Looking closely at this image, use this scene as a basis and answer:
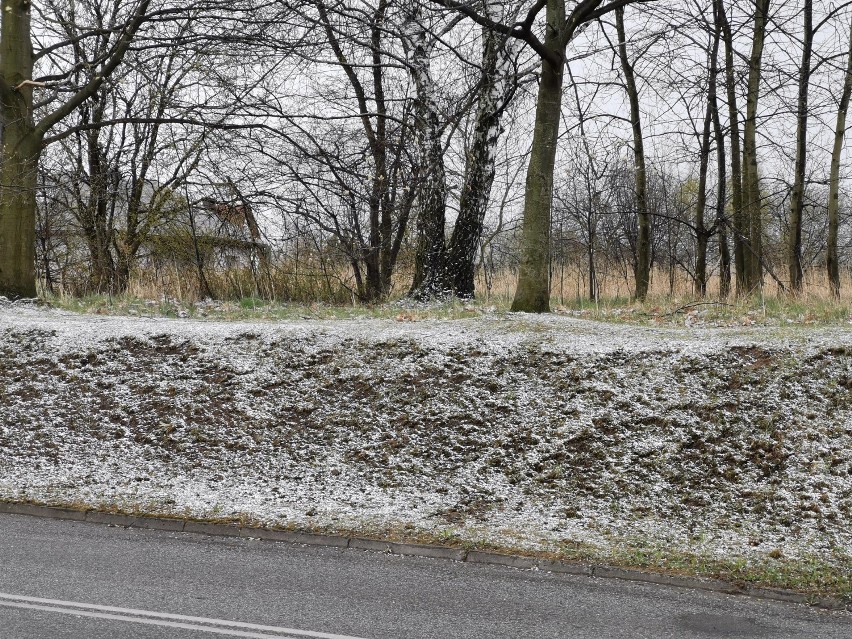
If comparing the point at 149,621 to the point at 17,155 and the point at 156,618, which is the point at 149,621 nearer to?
the point at 156,618

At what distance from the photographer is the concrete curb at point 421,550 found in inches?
212

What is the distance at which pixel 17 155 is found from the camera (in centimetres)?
1375

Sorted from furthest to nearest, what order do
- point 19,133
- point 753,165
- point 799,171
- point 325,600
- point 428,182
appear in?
point 799,171 < point 753,165 < point 428,182 < point 19,133 < point 325,600

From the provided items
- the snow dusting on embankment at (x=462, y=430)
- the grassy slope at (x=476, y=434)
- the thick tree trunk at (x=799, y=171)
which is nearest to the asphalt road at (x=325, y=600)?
the grassy slope at (x=476, y=434)

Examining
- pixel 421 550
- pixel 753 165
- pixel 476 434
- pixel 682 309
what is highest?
pixel 753 165

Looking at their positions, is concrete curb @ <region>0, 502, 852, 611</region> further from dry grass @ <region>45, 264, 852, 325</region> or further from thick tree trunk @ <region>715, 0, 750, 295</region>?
thick tree trunk @ <region>715, 0, 750, 295</region>

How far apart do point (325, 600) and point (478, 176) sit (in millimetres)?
9529

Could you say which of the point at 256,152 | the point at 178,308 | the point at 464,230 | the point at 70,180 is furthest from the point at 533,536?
the point at 70,180

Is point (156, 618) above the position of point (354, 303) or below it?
below

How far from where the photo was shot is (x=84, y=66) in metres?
14.0

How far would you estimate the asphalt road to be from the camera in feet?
15.3

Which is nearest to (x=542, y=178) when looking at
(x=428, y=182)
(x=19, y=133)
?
(x=428, y=182)

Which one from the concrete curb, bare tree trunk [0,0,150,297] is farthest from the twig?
bare tree trunk [0,0,150,297]

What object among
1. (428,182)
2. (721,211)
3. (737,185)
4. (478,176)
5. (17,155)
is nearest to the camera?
(478,176)
